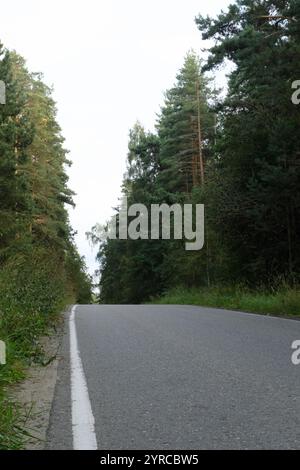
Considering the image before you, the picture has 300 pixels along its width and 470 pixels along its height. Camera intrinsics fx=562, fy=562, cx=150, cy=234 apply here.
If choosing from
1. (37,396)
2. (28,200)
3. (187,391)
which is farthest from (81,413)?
(28,200)

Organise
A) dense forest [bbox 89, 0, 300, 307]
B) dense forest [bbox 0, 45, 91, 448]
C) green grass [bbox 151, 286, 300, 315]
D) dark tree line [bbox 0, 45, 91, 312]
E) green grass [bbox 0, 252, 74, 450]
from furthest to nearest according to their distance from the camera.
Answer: dense forest [bbox 89, 0, 300, 307] < green grass [bbox 151, 286, 300, 315] < dark tree line [bbox 0, 45, 91, 312] < dense forest [bbox 0, 45, 91, 448] < green grass [bbox 0, 252, 74, 450]

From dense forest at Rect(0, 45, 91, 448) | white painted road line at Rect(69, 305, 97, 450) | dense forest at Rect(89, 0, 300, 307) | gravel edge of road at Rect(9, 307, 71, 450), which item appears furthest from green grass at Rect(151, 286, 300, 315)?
white painted road line at Rect(69, 305, 97, 450)

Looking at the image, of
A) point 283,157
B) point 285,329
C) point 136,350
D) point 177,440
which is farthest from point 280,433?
point 283,157

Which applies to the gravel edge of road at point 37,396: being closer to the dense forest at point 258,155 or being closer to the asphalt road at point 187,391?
the asphalt road at point 187,391

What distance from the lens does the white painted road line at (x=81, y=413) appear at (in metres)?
4.37

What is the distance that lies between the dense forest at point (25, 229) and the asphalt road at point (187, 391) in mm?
734

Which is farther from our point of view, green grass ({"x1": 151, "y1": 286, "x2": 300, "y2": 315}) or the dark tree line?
green grass ({"x1": 151, "y1": 286, "x2": 300, "y2": 315})

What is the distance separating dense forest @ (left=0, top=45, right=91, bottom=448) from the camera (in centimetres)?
865

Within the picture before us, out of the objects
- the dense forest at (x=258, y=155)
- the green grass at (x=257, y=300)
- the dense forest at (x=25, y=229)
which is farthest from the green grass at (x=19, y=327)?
the dense forest at (x=258, y=155)

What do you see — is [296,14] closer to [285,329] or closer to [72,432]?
[285,329]

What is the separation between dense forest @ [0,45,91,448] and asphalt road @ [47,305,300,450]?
2.41ft

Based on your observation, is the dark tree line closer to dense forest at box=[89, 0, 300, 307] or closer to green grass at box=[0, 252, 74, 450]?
green grass at box=[0, 252, 74, 450]

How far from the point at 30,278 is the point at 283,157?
954 centimetres

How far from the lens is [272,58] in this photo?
20297mm
